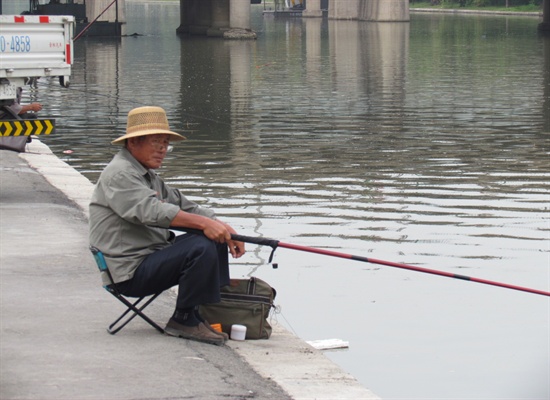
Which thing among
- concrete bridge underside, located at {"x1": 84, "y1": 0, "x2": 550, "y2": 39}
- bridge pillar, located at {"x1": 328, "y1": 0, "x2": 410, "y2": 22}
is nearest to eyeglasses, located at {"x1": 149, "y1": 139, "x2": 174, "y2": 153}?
concrete bridge underside, located at {"x1": 84, "y1": 0, "x2": 550, "y2": 39}

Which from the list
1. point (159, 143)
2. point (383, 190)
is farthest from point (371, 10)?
point (159, 143)

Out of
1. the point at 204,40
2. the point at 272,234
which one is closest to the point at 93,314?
the point at 272,234

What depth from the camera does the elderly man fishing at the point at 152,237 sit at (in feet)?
20.0

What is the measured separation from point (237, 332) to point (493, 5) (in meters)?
105

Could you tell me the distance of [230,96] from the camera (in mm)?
26250

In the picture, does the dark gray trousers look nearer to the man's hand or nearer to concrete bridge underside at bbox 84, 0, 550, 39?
the man's hand

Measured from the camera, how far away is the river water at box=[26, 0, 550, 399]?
787cm

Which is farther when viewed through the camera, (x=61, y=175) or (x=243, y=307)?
(x=61, y=175)

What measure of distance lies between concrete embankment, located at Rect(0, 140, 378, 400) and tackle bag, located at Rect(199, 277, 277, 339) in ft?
0.38

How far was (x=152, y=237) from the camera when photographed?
6.36 meters

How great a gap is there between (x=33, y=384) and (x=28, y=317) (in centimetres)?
134

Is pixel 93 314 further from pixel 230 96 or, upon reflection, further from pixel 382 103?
pixel 230 96

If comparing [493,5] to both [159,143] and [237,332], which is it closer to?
[237,332]

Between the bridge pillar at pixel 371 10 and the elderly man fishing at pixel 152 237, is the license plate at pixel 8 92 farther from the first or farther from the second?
the bridge pillar at pixel 371 10
